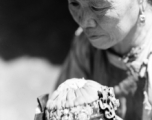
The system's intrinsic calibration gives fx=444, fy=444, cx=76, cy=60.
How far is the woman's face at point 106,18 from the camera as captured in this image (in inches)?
51.2

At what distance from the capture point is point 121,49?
1489 millimetres

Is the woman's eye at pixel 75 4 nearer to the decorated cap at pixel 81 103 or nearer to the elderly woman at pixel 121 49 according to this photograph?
the elderly woman at pixel 121 49

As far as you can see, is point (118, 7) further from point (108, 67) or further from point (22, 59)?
point (22, 59)

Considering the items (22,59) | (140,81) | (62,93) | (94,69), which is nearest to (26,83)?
(22,59)

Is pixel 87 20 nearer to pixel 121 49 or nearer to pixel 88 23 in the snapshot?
pixel 88 23

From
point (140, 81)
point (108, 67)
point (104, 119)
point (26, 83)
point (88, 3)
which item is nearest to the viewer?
point (104, 119)

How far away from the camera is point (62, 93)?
3.49ft

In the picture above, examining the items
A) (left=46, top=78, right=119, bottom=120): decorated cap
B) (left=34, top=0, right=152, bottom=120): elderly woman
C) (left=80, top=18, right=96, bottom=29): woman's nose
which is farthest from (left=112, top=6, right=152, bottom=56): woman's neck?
(left=46, top=78, right=119, bottom=120): decorated cap

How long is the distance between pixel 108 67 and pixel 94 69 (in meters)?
0.07

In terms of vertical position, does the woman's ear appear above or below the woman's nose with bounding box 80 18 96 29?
below

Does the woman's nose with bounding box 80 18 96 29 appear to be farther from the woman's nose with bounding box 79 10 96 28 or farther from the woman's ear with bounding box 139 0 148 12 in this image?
→ the woman's ear with bounding box 139 0 148 12

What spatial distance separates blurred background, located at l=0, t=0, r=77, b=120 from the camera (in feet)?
7.18

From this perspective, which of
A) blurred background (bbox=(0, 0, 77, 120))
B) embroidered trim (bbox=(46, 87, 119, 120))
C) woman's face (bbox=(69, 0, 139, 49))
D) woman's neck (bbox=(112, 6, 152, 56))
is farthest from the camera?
blurred background (bbox=(0, 0, 77, 120))

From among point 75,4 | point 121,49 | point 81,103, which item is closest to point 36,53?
point 121,49
